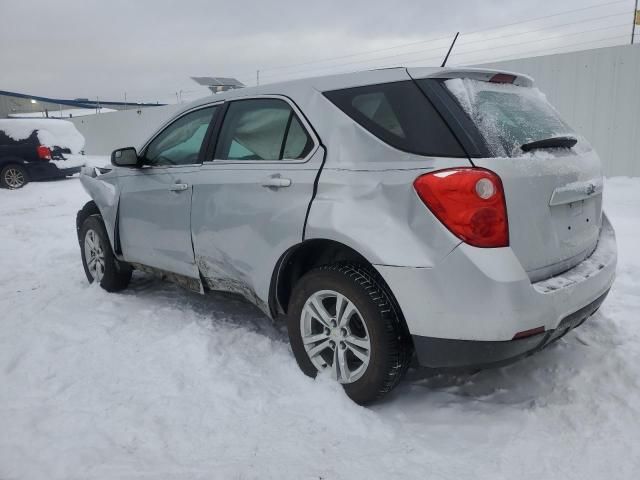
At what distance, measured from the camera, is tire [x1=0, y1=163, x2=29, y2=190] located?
12203 mm

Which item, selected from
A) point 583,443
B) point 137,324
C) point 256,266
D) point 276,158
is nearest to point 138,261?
point 137,324

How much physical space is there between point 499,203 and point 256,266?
4.73ft

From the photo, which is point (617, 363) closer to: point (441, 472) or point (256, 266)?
point (441, 472)

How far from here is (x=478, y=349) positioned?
2178 millimetres

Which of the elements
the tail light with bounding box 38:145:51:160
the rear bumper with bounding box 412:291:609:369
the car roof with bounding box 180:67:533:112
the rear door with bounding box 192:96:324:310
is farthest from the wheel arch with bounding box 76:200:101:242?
the tail light with bounding box 38:145:51:160

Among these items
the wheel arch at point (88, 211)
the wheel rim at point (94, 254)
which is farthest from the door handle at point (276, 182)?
the wheel arch at point (88, 211)

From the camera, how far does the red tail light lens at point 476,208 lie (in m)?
2.11

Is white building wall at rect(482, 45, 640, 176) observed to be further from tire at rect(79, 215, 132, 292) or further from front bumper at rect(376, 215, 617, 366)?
tire at rect(79, 215, 132, 292)

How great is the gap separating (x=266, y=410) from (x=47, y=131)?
1255 centimetres

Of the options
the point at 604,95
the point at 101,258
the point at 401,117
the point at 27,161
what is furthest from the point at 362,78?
the point at 27,161

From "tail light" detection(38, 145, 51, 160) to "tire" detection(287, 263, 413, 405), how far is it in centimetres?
1203

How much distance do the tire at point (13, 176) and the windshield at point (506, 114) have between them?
12784 mm

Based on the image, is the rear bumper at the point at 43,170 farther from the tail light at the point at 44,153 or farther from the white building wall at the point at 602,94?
the white building wall at the point at 602,94

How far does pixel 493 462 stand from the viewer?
7.01ft
